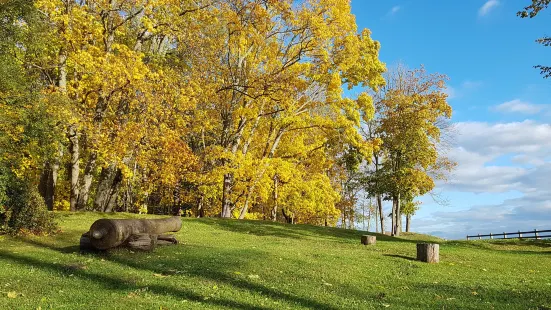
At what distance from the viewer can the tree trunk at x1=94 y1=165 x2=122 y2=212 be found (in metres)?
28.0

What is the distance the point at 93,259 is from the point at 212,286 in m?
4.95

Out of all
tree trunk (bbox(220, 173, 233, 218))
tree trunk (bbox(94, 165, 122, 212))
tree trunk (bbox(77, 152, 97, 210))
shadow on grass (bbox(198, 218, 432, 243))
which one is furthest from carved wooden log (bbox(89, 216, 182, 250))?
tree trunk (bbox(220, 173, 233, 218))

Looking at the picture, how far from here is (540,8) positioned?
20203mm

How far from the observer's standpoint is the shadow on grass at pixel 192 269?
8.84m

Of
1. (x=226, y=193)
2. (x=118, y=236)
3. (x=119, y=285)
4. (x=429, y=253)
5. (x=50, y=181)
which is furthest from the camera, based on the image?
(x=226, y=193)

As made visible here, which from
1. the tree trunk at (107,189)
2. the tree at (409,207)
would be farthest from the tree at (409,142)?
the tree trunk at (107,189)

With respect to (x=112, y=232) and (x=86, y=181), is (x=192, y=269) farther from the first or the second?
(x=86, y=181)

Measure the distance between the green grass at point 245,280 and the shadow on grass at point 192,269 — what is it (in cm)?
2

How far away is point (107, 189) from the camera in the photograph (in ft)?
95.1

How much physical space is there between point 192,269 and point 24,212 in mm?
9132

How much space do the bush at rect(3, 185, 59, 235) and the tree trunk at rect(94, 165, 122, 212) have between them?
10.5m

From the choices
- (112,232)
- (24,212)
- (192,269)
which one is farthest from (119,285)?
(24,212)

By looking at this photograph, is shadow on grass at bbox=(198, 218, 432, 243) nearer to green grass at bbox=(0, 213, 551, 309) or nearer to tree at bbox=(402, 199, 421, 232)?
green grass at bbox=(0, 213, 551, 309)

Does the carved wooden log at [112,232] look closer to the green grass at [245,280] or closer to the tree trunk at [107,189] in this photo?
the green grass at [245,280]
